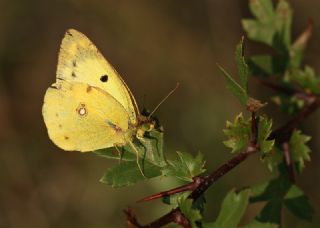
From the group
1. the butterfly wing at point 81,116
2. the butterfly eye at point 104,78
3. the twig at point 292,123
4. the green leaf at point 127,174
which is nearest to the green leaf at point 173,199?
the green leaf at point 127,174

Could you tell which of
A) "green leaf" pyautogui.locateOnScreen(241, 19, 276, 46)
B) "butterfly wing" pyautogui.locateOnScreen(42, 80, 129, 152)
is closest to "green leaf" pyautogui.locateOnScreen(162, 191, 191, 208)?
"butterfly wing" pyautogui.locateOnScreen(42, 80, 129, 152)

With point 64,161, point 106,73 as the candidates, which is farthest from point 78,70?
point 64,161

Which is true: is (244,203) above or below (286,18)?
below

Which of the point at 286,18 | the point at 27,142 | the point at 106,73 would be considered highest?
the point at 286,18

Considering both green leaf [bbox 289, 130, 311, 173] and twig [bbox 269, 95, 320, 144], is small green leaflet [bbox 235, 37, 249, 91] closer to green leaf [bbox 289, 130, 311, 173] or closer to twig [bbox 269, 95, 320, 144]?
twig [bbox 269, 95, 320, 144]

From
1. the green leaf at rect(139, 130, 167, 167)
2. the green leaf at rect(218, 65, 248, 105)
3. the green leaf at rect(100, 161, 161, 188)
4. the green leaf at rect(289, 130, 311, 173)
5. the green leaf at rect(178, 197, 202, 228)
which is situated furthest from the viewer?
the green leaf at rect(289, 130, 311, 173)

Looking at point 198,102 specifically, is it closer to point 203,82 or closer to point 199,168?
point 203,82
